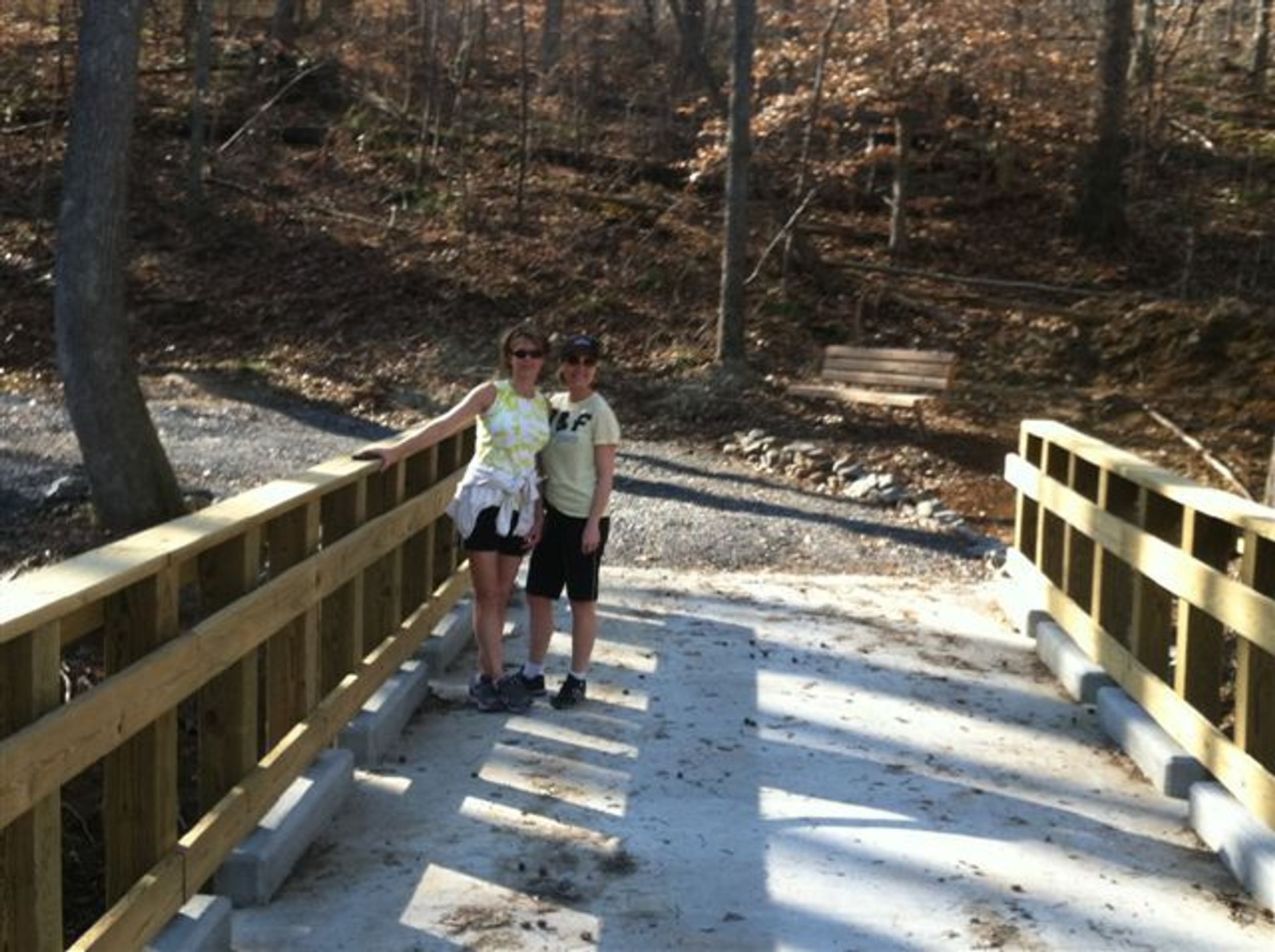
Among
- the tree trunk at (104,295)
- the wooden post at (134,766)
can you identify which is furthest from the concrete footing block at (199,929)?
the tree trunk at (104,295)

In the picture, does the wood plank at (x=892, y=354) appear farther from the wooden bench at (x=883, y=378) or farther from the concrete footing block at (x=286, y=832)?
the concrete footing block at (x=286, y=832)

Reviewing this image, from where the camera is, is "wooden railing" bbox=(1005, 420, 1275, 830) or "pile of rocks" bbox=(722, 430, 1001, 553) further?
"pile of rocks" bbox=(722, 430, 1001, 553)

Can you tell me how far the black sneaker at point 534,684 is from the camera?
23.1 feet

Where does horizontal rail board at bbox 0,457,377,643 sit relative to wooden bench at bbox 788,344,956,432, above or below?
above

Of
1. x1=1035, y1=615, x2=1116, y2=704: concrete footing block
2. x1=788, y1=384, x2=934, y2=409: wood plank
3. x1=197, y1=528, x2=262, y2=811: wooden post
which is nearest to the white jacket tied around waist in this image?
x1=197, y1=528, x2=262, y2=811: wooden post

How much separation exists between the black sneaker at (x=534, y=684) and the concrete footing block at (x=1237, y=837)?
2.78 m

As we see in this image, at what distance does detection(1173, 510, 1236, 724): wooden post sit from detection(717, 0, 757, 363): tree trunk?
11.9 m

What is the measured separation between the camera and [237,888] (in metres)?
4.49

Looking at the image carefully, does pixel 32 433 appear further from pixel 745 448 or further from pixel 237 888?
pixel 237 888

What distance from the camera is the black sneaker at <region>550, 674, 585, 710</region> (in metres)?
6.91

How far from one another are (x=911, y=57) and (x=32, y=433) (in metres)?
11.3

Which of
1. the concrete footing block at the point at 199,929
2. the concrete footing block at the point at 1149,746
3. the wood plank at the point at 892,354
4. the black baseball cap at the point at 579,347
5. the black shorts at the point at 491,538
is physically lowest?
the concrete footing block at the point at 1149,746

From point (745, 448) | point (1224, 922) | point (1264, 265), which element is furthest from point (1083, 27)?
point (1224, 922)

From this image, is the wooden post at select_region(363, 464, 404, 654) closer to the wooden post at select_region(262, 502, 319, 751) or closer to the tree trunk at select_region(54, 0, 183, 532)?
the wooden post at select_region(262, 502, 319, 751)
